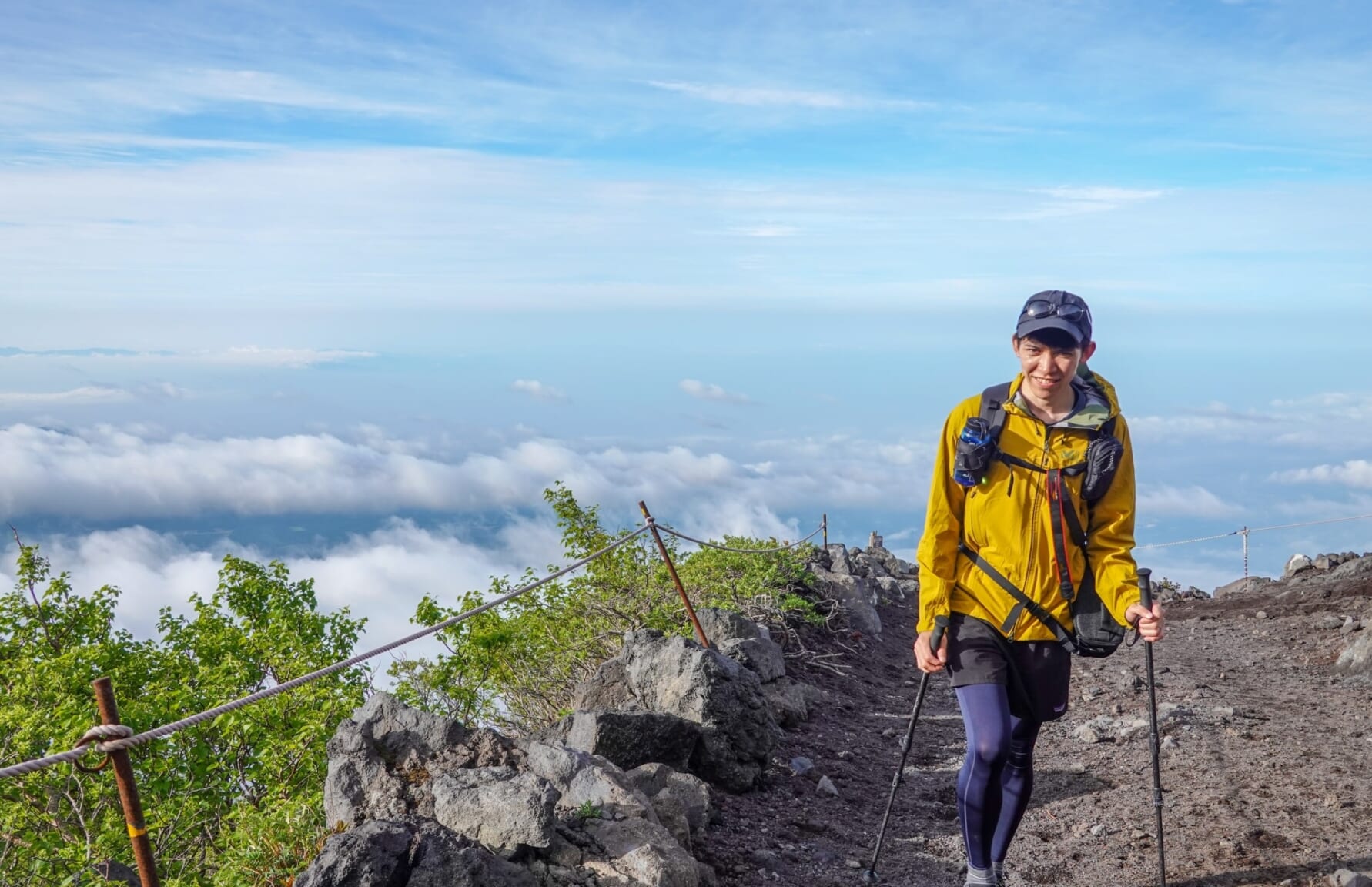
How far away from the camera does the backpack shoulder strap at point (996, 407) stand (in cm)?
436

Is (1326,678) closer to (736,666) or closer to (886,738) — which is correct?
(886,738)

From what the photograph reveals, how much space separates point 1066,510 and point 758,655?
5.18 m

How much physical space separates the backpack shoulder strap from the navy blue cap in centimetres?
25

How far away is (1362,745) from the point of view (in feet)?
24.7

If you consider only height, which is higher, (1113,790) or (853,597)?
(853,597)

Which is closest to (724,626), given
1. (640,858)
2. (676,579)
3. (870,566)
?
(676,579)

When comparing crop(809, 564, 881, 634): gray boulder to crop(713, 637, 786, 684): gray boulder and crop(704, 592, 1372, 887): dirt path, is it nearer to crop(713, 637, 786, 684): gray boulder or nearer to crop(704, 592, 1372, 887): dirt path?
crop(704, 592, 1372, 887): dirt path

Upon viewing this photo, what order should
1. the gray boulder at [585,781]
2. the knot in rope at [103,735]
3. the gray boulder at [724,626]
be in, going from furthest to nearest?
the gray boulder at [724,626] < the gray boulder at [585,781] < the knot in rope at [103,735]

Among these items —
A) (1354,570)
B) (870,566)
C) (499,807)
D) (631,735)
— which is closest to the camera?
(499,807)

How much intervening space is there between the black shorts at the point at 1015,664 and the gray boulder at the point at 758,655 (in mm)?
4683

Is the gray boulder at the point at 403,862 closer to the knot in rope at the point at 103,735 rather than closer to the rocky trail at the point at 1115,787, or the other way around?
the knot in rope at the point at 103,735

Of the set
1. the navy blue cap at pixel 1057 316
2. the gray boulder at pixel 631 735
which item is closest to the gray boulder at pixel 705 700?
the gray boulder at pixel 631 735

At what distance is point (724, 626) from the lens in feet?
30.8

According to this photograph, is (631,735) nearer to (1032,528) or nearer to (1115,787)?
(1032,528)
